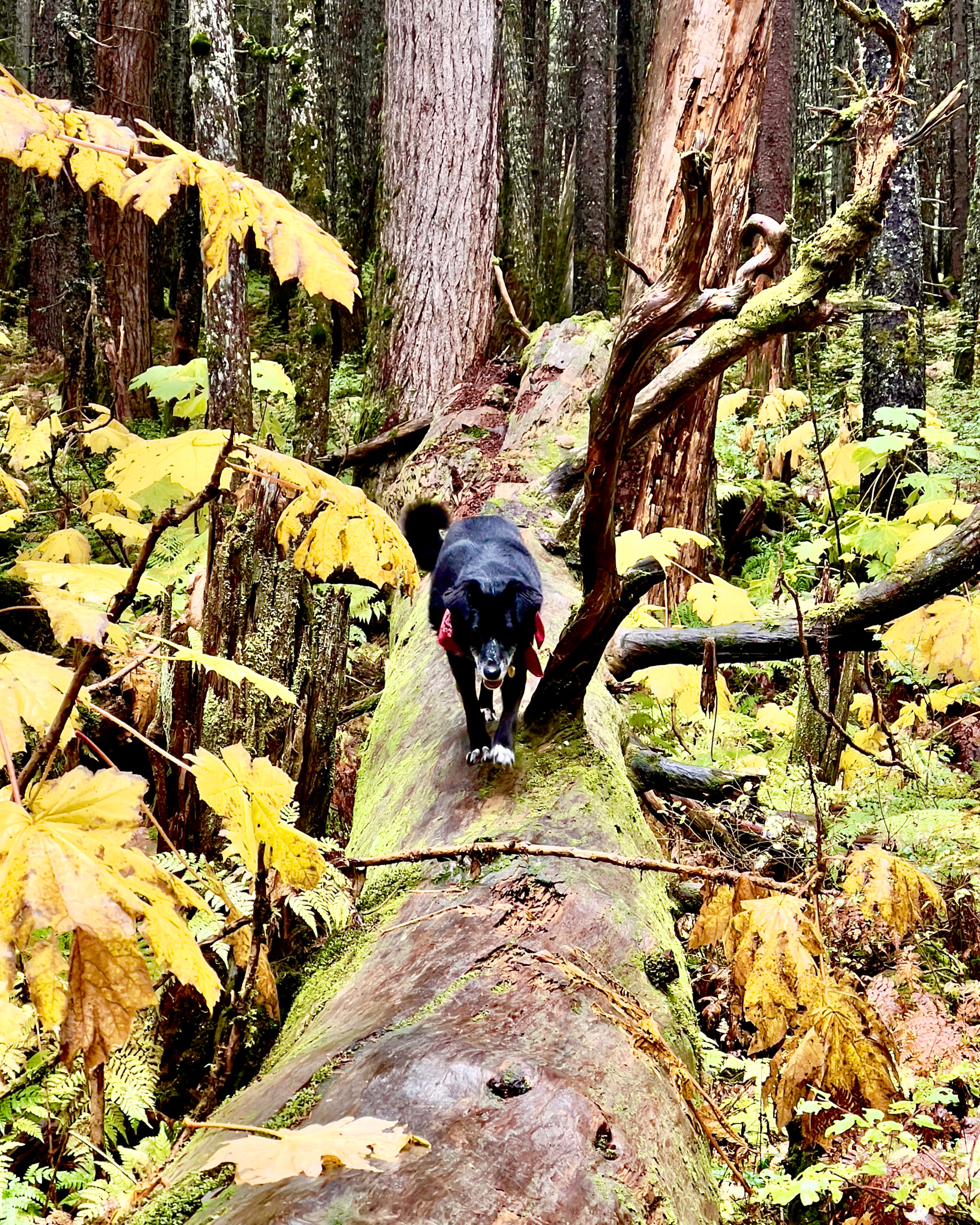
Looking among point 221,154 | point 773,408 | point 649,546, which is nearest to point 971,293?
point 773,408

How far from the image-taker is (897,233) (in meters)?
11.4

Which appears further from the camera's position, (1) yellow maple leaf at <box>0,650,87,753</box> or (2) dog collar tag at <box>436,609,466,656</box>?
(2) dog collar tag at <box>436,609,466,656</box>

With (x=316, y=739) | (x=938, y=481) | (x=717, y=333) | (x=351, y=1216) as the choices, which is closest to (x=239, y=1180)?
(x=351, y=1216)

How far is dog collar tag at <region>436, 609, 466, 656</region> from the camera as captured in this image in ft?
11.6

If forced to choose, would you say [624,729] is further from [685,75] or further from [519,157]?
[519,157]

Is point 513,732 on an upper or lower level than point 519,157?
lower

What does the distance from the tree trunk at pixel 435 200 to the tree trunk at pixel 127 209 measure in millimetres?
4926

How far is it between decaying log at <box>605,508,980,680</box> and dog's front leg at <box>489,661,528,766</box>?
748mm

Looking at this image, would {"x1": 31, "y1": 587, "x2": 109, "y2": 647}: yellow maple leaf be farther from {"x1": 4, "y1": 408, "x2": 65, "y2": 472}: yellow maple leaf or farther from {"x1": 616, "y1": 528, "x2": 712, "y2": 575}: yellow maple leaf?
{"x1": 4, "y1": 408, "x2": 65, "y2": 472}: yellow maple leaf

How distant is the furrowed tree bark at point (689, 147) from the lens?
21.6 feet

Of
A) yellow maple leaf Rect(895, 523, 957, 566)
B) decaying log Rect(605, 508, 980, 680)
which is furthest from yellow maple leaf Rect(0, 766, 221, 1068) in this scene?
yellow maple leaf Rect(895, 523, 957, 566)

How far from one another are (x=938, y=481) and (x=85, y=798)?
706 cm

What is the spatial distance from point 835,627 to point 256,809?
2.64 metres

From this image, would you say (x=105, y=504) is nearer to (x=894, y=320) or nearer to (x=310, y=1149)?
(x=310, y=1149)
